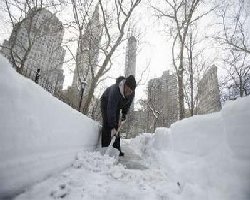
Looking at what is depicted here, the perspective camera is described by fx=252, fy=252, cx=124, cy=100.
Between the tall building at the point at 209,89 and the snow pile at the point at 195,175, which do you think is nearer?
the snow pile at the point at 195,175

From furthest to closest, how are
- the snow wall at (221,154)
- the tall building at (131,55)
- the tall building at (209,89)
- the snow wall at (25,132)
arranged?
the tall building at (209,89) < the tall building at (131,55) < the snow wall at (25,132) < the snow wall at (221,154)


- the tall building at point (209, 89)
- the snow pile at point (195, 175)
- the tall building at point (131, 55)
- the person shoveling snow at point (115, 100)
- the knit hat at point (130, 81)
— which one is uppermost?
the tall building at point (131, 55)

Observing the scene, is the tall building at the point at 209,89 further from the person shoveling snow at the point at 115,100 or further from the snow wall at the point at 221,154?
the snow wall at the point at 221,154

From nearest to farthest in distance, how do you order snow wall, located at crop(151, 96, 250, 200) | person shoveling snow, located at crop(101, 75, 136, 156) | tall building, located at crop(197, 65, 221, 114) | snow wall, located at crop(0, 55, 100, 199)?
1. snow wall, located at crop(151, 96, 250, 200)
2. snow wall, located at crop(0, 55, 100, 199)
3. person shoveling snow, located at crop(101, 75, 136, 156)
4. tall building, located at crop(197, 65, 221, 114)

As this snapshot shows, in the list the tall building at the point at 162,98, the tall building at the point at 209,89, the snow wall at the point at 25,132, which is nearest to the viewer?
the snow wall at the point at 25,132

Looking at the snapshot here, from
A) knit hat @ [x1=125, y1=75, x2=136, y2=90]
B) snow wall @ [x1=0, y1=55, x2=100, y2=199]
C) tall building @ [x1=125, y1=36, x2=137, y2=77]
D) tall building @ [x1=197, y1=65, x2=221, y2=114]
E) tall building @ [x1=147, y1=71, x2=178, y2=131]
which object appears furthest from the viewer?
tall building @ [x1=147, y1=71, x2=178, y2=131]

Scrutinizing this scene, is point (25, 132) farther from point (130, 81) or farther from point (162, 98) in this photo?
point (162, 98)

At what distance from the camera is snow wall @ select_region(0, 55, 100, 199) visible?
154 centimetres

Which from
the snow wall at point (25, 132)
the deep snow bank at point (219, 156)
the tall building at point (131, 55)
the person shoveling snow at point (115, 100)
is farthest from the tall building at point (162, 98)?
the snow wall at point (25, 132)

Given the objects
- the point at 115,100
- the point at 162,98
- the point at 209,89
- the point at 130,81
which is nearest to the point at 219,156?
the point at 115,100

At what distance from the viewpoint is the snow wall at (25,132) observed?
60.6 inches

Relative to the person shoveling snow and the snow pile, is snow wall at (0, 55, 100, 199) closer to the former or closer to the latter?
the snow pile

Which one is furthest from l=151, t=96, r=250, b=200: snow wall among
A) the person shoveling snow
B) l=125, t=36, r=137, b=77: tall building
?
l=125, t=36, r=137, b=77: tall building

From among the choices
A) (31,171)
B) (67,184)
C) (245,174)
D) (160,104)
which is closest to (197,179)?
(245,174)
